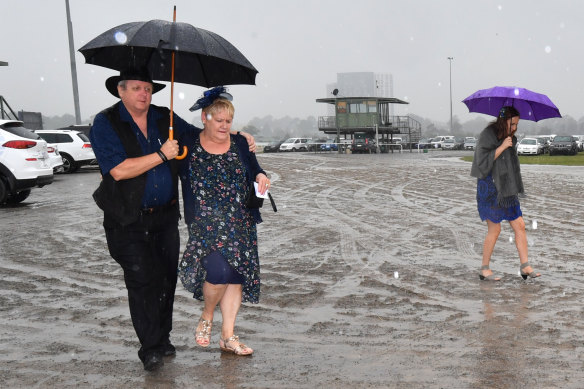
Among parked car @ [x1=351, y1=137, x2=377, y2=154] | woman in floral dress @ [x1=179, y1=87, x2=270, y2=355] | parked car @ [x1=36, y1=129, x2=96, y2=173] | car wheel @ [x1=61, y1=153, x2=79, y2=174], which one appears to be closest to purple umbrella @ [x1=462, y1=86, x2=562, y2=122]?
woman in floral dress @ [x1=179, y1=87, x2=270, y2=355]

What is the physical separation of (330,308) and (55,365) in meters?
2.24

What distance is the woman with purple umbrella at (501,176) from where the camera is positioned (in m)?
6.30

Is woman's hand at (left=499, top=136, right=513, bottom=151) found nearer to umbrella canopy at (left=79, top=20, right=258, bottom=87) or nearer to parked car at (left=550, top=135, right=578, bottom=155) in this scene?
umbrella canopy at (left=79, top=20, right=258, bottom=87)

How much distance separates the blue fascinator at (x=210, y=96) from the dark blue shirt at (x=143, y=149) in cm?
20

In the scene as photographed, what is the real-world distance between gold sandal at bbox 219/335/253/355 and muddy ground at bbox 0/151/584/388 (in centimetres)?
6

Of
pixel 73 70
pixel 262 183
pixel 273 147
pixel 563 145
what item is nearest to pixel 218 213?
pixel 262 183

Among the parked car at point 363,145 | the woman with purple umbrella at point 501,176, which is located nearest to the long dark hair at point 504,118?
the woman with purple umbrella at point 501,176

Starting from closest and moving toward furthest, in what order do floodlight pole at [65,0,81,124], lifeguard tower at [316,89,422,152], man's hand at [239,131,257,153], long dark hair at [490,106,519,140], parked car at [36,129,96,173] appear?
man's hand at [239,131,257,153], long dark hair at [490,106,519,140], parked car at [36,129,96,173], floodlight pole at [65,0,81,124], lifeguard tower at [316,89,422,152]

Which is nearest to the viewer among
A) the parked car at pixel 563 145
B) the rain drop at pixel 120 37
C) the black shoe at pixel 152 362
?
the rain drop at pixel 120 37

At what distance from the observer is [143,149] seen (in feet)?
13.2

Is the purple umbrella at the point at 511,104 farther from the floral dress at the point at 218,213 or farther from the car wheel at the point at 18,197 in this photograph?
the car wheel at the point at 18,197

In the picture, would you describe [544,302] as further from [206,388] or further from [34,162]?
[34,162]

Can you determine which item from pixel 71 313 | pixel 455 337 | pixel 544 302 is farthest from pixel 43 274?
pixel 544 302

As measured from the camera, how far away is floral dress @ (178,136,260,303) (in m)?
4.11
